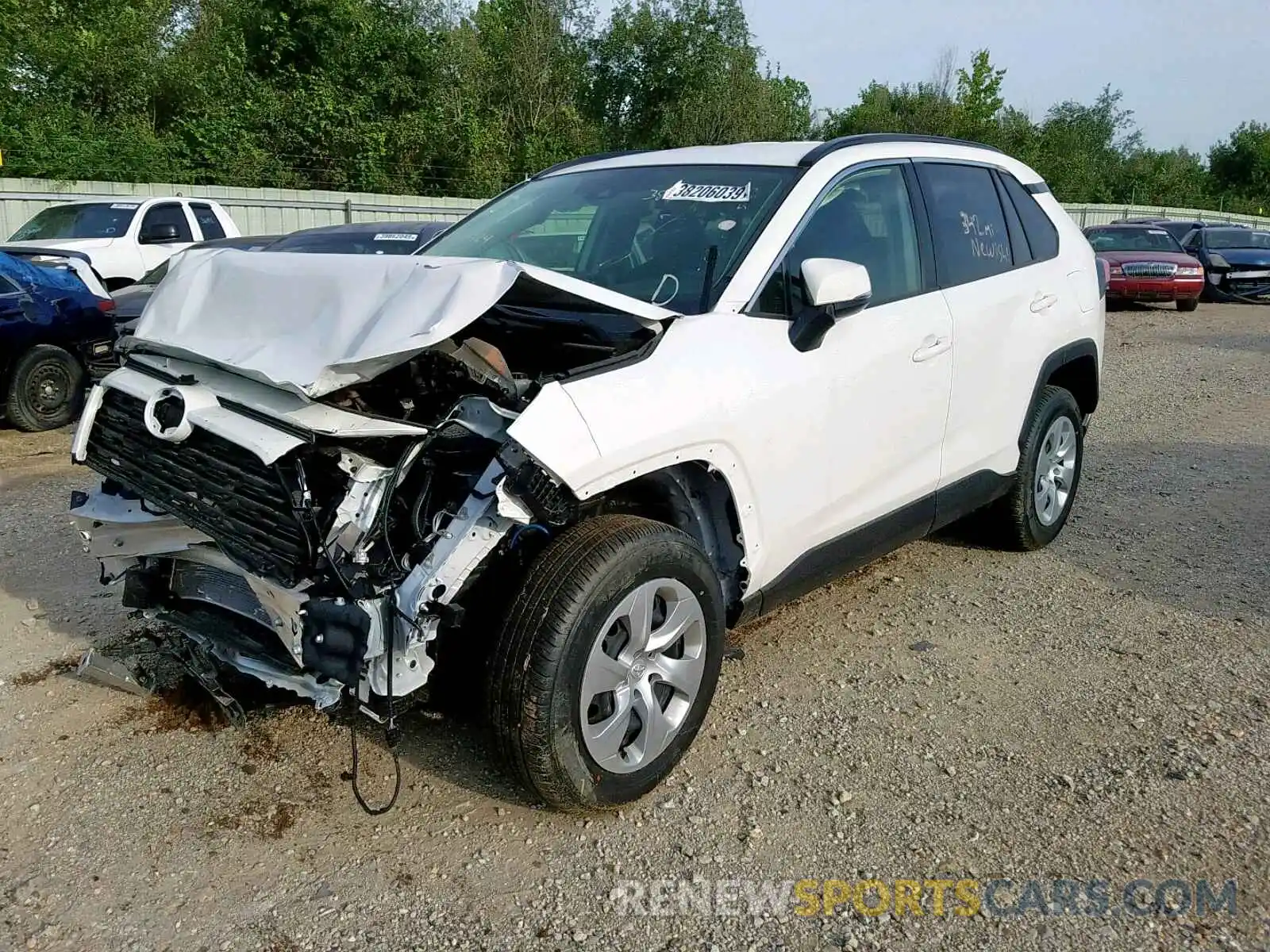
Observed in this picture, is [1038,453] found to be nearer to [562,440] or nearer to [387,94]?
[562,440]

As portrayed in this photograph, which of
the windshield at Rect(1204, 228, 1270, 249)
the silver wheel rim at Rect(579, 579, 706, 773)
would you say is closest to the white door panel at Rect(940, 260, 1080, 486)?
the silver wheel rim at Rect(579, 579, 706, 773)

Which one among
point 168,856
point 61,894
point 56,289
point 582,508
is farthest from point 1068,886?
point 56,289

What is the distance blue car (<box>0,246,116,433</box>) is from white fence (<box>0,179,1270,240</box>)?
9.77 metres

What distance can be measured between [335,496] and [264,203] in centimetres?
1880

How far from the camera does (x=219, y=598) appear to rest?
3.21 metres

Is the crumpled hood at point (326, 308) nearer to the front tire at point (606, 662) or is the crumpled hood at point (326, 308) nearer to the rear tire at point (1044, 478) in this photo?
the front tire at point (606, 662)

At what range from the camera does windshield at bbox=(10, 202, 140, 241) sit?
13.2m

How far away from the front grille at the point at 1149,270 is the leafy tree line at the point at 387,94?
627 inches

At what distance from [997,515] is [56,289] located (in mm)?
7337

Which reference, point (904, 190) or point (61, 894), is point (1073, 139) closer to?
point (904, 190)

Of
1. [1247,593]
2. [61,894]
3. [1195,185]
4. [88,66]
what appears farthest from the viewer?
[1195,185]

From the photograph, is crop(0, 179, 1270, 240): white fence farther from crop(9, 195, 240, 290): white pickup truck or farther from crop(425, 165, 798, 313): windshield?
crop(425, 165, 798, 313): windshield

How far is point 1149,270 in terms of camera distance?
58.0 ft

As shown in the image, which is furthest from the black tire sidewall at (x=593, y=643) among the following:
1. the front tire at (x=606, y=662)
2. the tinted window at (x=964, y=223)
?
the tinted window at (x=964, y=223)
